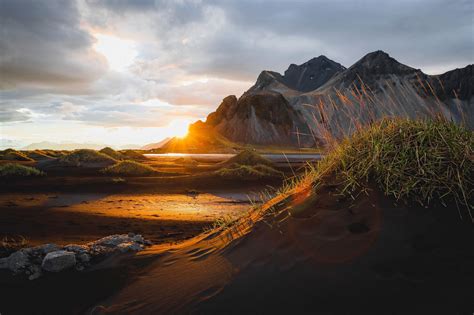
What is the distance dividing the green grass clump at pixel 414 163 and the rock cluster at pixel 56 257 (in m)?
3.88

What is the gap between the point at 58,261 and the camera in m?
4.40

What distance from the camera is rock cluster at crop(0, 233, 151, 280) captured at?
435 centimetres

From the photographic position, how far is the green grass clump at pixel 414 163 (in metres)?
3.57

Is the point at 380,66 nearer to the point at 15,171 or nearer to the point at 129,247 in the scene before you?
the point at 15,171

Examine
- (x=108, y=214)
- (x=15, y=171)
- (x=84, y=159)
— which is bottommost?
(x=108, y=214)

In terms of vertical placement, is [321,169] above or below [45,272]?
above

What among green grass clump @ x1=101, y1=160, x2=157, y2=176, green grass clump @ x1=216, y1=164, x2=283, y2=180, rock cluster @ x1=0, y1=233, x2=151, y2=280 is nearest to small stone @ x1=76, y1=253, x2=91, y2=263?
rock cluster @ x1=0, y1=233, x2=151, y2=280

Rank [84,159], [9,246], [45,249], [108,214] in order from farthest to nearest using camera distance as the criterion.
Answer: [84,159] < [108,214] < [9,246] < [45,249]

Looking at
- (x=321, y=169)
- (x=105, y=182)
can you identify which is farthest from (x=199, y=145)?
(x=321, y=169)

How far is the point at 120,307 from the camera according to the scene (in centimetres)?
336

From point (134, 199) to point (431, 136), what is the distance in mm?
12911

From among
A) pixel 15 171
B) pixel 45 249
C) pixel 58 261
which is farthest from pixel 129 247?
pixel 15 171

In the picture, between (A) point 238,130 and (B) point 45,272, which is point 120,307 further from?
(A) point 238,130

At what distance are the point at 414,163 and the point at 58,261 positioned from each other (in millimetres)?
5106
